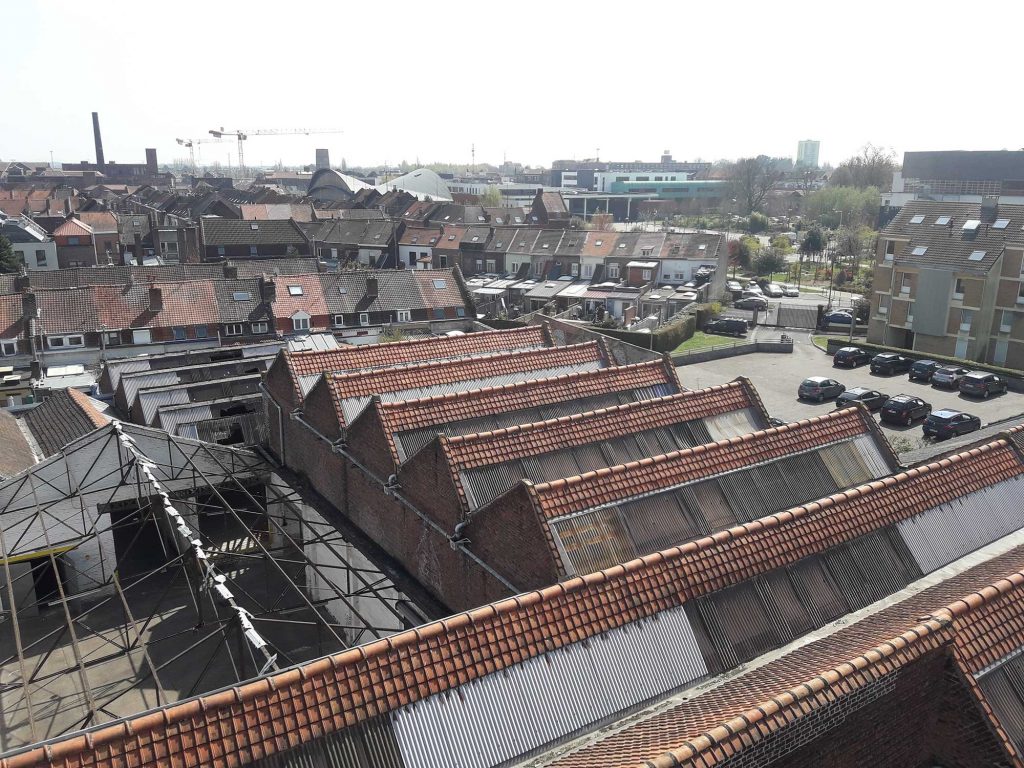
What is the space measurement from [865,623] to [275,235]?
69.9m

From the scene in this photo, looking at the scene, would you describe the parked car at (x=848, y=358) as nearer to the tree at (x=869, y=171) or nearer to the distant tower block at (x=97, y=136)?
the tree at (x=869, y=171)

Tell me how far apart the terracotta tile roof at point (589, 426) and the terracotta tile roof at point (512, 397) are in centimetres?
217

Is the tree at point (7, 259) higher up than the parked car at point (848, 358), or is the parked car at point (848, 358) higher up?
the tree at point (7, 259)

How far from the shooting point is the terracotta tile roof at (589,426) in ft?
55.2

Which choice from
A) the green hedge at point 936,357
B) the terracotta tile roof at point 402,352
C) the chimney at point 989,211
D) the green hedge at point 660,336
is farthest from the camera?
the green hedge at point 660,336

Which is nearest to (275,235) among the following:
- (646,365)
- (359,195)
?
(359,195)

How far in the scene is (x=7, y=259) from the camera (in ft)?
200

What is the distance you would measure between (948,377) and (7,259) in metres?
66.0

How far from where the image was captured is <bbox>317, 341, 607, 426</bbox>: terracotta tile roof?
70.1ft

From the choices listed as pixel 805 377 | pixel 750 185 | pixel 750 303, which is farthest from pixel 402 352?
pixel 750 185

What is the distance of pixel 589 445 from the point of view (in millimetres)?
18531

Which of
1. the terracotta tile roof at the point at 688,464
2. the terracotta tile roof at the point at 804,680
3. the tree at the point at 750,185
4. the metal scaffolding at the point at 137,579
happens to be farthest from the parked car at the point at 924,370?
the tree at the point at 750,185

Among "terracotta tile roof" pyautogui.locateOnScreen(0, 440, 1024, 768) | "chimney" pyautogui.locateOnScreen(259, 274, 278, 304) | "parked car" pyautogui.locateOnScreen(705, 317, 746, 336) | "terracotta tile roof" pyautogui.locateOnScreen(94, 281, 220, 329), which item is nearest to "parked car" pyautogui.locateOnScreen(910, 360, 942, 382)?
"parked car" pyautogui.locateOnScreen(705, 317, 746, 336)

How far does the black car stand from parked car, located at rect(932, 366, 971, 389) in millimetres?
5495
